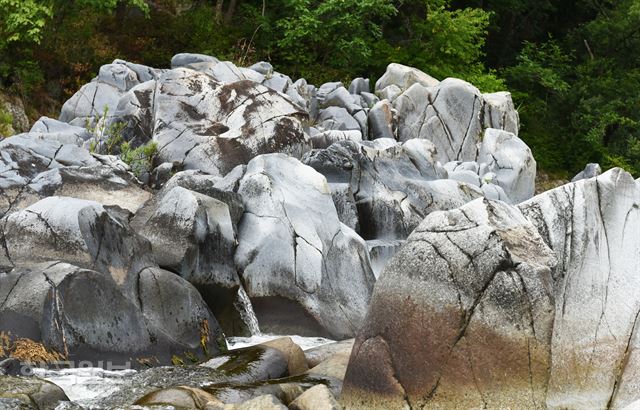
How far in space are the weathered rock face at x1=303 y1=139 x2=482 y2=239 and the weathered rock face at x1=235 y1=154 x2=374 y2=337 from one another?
6.55 ft

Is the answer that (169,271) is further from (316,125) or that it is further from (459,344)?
(316,125)

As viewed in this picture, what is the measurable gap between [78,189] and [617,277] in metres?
8.15

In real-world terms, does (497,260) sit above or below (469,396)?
above

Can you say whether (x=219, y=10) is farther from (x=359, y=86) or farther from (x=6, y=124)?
(x=6, y=124)

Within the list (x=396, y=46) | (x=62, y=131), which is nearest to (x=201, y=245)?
(x=62, y=131)

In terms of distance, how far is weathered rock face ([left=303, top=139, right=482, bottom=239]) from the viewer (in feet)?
57.4

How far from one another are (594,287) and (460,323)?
5.83ft

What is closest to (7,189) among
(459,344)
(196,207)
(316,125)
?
(196,207)

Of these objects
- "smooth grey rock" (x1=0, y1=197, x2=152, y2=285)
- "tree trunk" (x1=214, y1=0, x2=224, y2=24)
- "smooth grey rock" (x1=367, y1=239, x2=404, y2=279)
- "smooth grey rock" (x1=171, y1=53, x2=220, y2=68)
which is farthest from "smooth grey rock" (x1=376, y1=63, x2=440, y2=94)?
"smooth grey rock" (x1=0, y1=197, x2=152, y2=285)

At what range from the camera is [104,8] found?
23906mm

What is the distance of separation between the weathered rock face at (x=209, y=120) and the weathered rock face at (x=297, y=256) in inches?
123

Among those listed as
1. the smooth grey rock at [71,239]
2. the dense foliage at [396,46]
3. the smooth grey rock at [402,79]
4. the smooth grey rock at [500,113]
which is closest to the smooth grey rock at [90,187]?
the smooth grey rock at [71,239]

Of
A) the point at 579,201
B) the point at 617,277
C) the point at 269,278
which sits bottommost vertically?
the point at 269,278

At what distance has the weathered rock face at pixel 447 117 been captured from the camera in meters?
26.0
